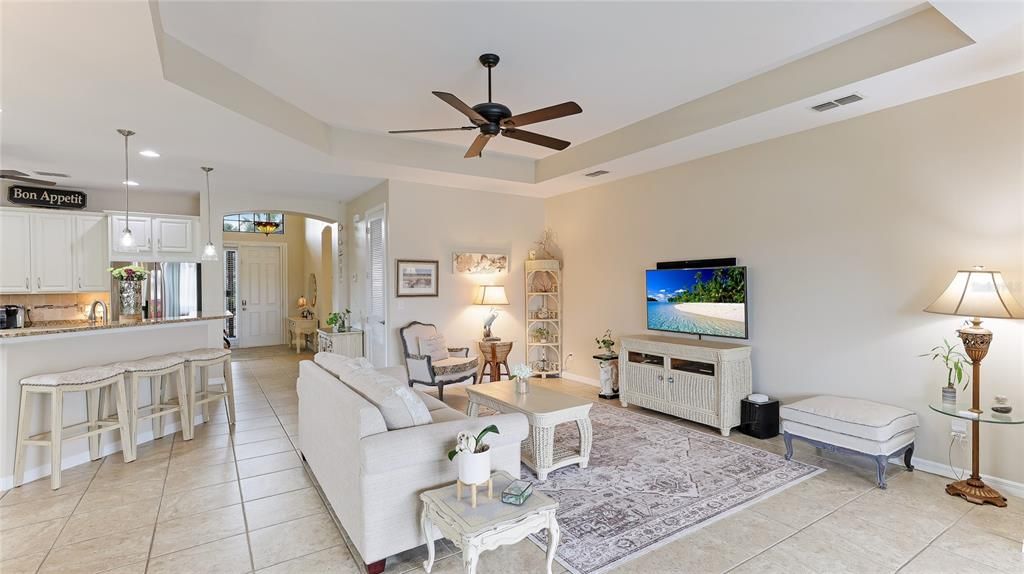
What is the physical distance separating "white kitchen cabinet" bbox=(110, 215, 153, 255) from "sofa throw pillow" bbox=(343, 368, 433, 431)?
210 inches

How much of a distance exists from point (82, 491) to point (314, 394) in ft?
5.66

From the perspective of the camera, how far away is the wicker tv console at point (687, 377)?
4.28 m

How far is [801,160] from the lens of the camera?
4.21m

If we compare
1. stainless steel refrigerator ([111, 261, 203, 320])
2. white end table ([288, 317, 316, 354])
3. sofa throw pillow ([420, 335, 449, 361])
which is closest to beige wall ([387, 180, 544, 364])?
sofa throw pillow ([420, 335, 449, 361])

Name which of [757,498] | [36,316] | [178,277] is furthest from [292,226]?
[757,498]

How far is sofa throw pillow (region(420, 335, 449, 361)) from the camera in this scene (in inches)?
229

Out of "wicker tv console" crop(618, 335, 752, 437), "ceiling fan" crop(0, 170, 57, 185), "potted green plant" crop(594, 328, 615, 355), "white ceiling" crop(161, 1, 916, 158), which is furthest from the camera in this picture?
"potted green plant" crop(594, 328, 615, 355)

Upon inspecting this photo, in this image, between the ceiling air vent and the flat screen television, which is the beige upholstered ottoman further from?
the ceiling air vent

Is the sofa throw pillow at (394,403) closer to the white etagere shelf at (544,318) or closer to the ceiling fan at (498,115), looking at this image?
the ceiling fan at (498,115)

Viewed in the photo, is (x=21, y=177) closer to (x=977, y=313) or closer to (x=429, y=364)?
(x=429, y=364)

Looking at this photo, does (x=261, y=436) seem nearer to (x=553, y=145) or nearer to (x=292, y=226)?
(x=553, y=145)

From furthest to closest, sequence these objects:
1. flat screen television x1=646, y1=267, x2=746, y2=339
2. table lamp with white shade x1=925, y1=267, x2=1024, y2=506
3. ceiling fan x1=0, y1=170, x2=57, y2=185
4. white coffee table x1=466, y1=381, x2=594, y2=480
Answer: ceiling fan x1=0, y1=170, x2=57, y2=185 → flat screen television x1=646, y1=267, x2=746, y2=339 → white coffee table x1=466, y1=381, x2=594, y2=480 → table lamp with white shade x1=925, y1=267, x2=1024, y2=506

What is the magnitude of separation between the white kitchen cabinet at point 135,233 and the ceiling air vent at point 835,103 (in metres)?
7.67

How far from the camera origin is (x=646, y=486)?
3203mm
